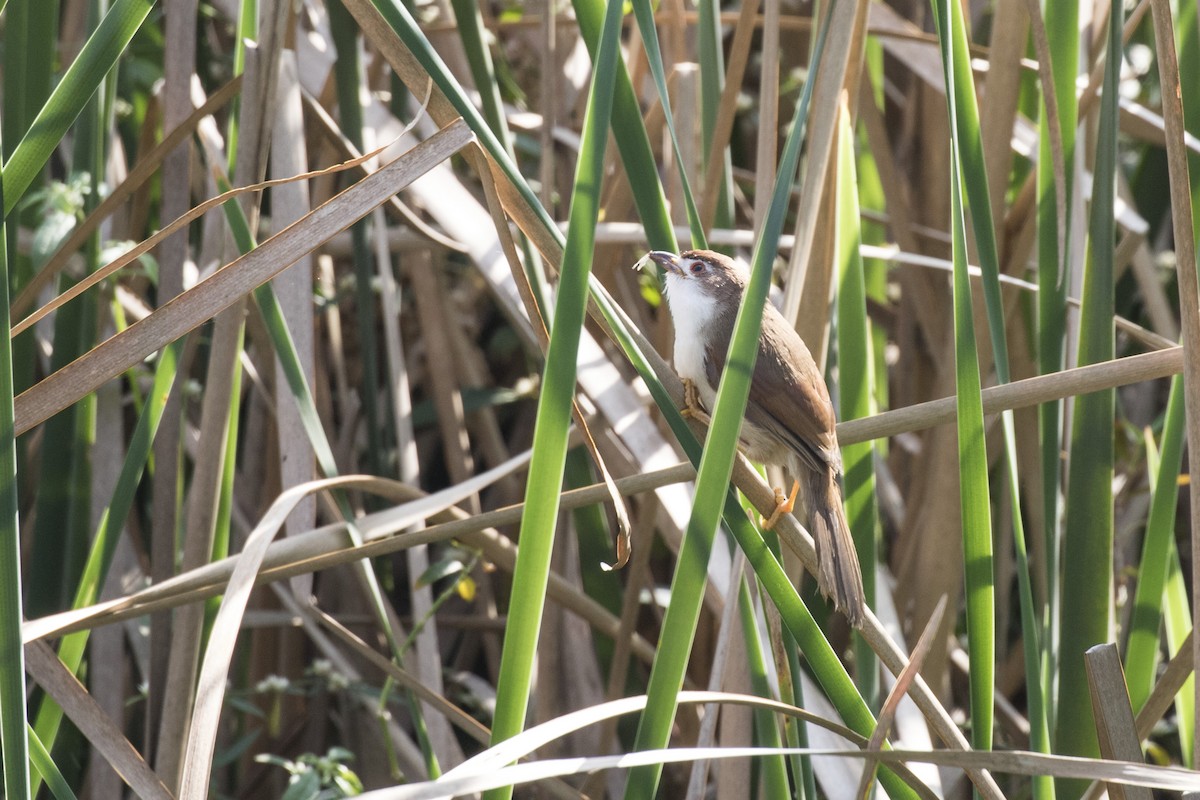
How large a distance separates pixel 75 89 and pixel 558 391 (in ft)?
2.49

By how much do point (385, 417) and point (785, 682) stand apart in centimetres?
163

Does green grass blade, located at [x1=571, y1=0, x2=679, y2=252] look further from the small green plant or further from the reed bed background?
the small green plant

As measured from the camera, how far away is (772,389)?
7.41 ft

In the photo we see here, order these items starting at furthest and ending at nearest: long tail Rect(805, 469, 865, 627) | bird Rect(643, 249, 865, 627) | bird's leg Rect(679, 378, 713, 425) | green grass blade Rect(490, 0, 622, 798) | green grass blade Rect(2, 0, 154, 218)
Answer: bird's leg Rect(679, 378, 713, 425)
bird Rect(643, 249, 865, 627)
long tail Rect(805, 469, 865, 627)
green grass blade Rect(2, 0, 154, 218)
green grass blade Rect(490, 0, 622, 798)

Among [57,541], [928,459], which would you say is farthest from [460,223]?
[928,459]

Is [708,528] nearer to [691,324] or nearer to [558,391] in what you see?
[558,391]

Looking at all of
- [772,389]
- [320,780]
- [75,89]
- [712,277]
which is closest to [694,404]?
[772,389]

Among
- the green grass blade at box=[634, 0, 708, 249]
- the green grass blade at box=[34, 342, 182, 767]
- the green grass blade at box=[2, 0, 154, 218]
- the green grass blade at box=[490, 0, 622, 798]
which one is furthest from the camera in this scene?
the green grass blade at box=[34, 342, 182, 767]

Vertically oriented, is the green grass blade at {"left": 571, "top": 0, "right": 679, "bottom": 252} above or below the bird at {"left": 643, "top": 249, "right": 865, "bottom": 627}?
above

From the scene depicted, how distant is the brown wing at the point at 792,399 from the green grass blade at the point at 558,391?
0.87 metres

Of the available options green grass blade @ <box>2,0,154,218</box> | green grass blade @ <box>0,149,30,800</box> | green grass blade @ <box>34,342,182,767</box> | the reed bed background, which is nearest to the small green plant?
the reed bed background

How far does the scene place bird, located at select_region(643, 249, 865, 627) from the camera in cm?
198

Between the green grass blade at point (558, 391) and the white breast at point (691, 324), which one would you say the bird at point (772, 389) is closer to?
the white breast at point (691, 324)

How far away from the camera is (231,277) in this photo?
1.58 meters
